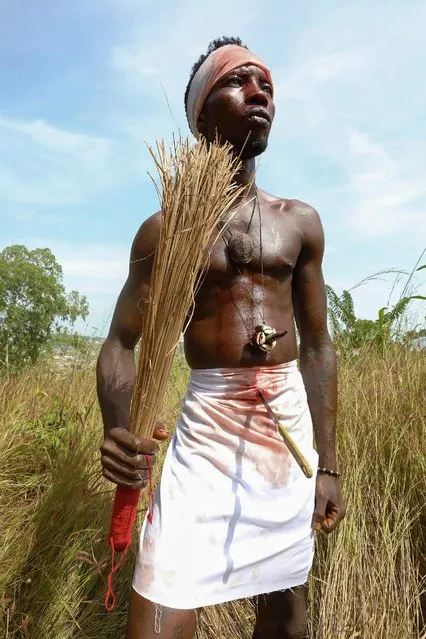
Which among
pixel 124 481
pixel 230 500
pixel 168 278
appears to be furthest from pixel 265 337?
pixel 124 481

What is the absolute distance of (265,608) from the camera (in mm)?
1845

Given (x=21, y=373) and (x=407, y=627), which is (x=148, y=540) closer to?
(x=407, y=627)

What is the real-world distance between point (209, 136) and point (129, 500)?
126 cm

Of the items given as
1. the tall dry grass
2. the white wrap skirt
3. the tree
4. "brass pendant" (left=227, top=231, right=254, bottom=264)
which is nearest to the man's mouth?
"brass pendant" (left=227, top=231, right=254, bottom=264)

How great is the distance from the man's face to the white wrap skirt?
777 millimetres

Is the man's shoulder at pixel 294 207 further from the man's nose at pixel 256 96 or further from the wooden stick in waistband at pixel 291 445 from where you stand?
the wooden stick in waistband at pixel 291 445

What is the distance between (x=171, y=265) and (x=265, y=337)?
1.28 feet

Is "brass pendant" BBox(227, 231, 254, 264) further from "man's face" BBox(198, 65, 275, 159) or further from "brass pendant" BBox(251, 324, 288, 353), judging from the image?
"man's face" BBox(198, 65, 275, 159)

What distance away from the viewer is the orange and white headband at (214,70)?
1.97 metres

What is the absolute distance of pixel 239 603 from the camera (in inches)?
99.3

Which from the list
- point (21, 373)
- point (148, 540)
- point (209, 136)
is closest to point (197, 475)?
point (148, 540)

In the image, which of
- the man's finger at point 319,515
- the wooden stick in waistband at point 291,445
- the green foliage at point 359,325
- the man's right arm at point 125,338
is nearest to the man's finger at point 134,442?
the man's right arm at point 125,338

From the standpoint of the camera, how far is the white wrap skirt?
1478mm

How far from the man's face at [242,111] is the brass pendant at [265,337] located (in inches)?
24.9
